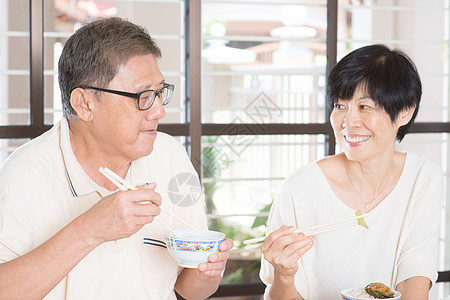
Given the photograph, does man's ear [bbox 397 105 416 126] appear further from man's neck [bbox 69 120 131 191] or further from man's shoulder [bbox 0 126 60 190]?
man's shoulder [bbox 0 126 60 190]

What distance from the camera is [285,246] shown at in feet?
5.48

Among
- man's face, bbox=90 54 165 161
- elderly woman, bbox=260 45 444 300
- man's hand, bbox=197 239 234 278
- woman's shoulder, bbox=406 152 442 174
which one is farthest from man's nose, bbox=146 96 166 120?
woman's shoulder, bbox=406 152 442 174

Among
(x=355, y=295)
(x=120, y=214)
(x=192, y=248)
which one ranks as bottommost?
(x=355, y=295)

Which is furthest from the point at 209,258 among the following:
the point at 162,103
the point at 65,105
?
the point at 65,105

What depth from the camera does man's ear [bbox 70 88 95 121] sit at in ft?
5.41

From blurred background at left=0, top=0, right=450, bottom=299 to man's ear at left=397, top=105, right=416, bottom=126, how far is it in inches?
39.5

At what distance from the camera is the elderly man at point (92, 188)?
1.47 m

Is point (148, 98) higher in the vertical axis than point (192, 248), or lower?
higher

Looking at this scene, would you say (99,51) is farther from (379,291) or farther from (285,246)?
(379,291)

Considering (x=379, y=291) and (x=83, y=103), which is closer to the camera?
(x=379, y=291)

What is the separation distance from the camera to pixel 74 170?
1.71m

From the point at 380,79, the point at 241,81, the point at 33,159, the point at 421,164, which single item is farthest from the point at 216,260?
the point at 241,81

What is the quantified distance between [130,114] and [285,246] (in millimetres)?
573

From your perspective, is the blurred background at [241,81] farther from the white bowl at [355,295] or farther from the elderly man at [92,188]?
the white bowl at [355,295]
